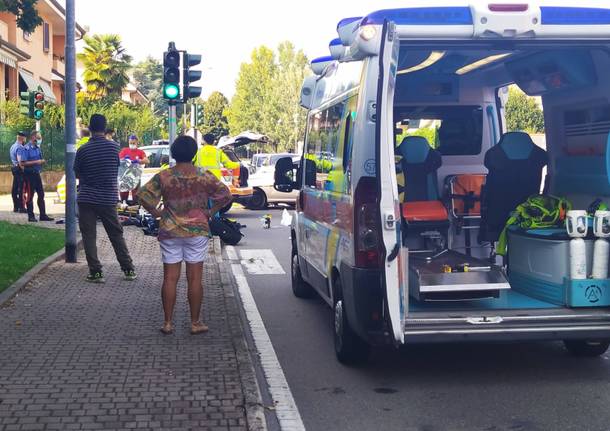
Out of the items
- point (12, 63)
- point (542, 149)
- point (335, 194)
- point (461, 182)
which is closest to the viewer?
point (335, 194)

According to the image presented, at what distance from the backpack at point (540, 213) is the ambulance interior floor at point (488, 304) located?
0.65 meters

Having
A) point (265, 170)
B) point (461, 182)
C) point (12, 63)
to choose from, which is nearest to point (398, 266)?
point (461, 182)

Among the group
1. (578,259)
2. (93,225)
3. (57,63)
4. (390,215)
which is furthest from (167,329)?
(57,63)

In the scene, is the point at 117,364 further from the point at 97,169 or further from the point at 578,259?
the point at 97,169

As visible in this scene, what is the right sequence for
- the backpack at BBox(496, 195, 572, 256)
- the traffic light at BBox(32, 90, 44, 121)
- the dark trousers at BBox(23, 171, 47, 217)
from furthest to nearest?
the traffic light at BBox(32, 90, 44, 121)
the dark trousers at BBox(23, 171, 47, 217)
the backpack at BBox(496, 195, 572, 256)

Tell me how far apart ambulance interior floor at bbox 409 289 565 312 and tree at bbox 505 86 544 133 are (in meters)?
2.52

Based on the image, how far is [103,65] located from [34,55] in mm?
12946

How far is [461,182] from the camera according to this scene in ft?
29.9

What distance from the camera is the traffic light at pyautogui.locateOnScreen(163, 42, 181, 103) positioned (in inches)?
542

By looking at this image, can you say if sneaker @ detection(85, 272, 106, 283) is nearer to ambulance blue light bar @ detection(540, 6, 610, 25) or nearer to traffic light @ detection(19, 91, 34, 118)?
ambulance blue light bar @ detection(540, 6, 610, 25)

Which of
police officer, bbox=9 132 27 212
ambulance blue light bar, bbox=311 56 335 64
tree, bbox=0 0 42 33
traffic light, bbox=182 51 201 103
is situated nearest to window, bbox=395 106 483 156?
ambulance blue light bar, bbox=311 56 335 64

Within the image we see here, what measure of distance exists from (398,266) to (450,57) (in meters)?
3.30

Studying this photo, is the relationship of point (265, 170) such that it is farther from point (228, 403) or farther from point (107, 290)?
point (228, 403)

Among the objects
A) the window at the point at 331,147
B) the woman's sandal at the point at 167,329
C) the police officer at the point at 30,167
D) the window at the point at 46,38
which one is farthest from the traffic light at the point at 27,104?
the window at the point at 46,38
